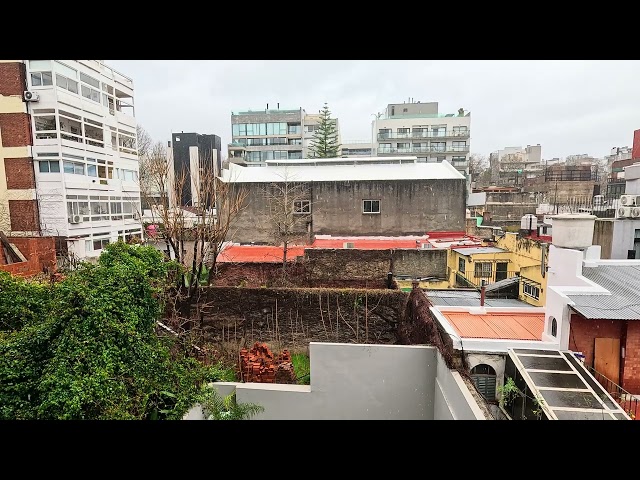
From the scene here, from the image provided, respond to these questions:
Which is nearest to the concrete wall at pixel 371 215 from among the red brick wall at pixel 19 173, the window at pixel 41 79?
the red brick wall at pixel 19 173

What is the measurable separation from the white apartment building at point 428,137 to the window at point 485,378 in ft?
84.2

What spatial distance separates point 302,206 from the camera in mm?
14820

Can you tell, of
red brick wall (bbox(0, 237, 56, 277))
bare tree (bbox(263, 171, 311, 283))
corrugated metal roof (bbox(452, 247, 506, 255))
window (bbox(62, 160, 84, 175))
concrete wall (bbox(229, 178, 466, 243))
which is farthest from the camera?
bare tree (bbox(263, 171, 311, 283))

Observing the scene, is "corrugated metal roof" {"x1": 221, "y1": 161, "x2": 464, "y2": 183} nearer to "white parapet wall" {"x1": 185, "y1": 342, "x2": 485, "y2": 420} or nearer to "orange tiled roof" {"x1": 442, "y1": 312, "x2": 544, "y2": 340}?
"orange tiled roof" {"x1": 442, "y1": 312, "x2": 544, "y2": 340}

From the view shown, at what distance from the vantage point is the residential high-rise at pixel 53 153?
11.2 meters

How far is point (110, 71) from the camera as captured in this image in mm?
13734

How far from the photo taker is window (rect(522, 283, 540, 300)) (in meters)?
7.51

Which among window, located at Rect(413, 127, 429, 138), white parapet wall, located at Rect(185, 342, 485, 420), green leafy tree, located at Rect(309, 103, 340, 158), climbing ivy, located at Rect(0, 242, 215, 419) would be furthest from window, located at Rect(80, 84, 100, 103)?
window, located at Rect(413, 127, 429, 138)

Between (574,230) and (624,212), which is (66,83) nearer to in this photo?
(574,230)

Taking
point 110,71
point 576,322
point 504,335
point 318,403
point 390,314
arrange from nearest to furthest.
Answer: point 576,322 < point 504,335 < point 318,403 < point 390,314 < point 110,71

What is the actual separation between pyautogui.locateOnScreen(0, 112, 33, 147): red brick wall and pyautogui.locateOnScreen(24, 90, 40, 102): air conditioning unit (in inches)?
19.4
